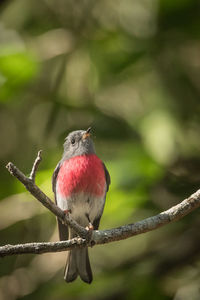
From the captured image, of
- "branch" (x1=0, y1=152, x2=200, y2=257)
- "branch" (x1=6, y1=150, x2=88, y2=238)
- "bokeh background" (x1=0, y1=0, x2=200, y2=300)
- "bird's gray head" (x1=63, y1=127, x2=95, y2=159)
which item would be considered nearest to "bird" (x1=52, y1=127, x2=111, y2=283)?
"bird's gray head" (x1=63, y1=127, x2=95, y2=159)

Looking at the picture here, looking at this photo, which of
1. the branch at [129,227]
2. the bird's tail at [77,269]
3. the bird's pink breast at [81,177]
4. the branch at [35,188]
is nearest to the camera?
the branch at [35,188]

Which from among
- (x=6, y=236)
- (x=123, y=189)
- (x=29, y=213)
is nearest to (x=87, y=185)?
(x=123, y=189)

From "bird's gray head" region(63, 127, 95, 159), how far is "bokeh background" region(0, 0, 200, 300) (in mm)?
206

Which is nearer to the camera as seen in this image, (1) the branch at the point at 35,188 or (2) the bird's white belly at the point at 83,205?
(1) the branch at the point at 35,188

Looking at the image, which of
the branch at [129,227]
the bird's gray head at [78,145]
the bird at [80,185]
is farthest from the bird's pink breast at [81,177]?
the branch at [129,227]

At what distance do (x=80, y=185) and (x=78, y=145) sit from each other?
48cm

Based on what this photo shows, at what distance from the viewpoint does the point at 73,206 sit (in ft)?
11.9

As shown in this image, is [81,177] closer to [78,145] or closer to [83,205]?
[83,205]

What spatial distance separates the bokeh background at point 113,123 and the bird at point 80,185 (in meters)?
0.19

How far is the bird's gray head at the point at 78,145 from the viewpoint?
379 cm

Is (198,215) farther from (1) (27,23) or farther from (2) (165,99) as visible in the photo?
(1) (27,23)

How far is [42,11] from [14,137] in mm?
1510

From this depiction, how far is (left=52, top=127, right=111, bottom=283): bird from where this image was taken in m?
3.49

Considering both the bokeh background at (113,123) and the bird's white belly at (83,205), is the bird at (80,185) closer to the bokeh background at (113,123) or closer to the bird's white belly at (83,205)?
the bird's white belly at (83,205)
